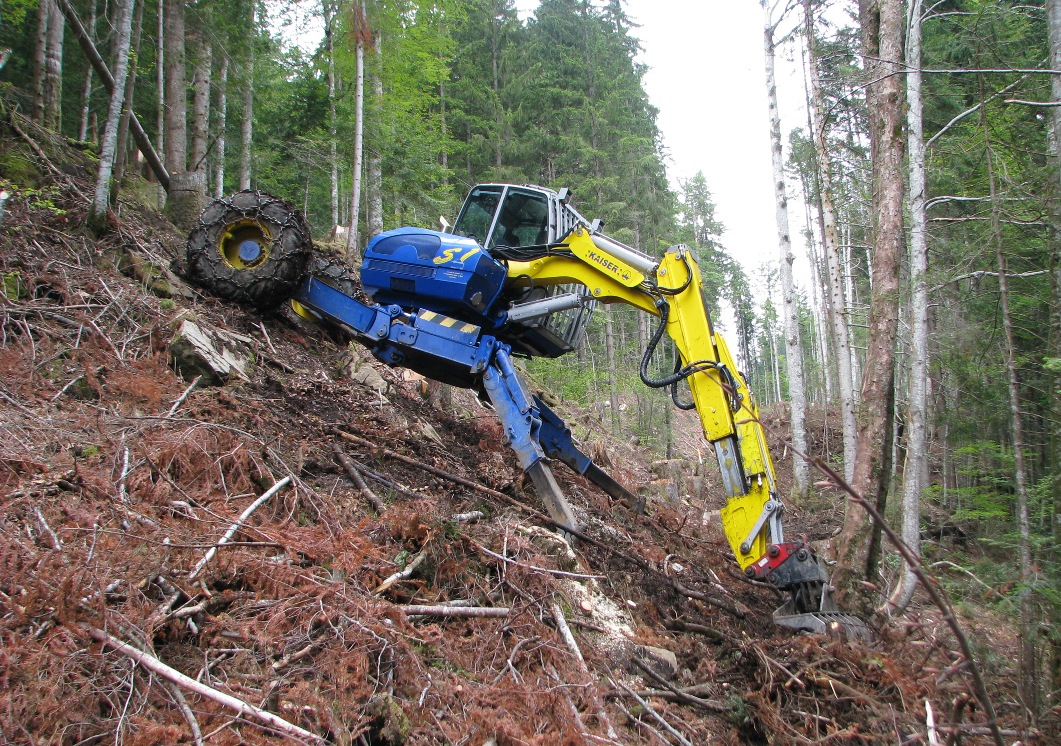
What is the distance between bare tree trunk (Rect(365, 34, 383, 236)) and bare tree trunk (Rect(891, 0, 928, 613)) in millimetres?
9933

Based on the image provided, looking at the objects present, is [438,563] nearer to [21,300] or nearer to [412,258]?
[412,258]

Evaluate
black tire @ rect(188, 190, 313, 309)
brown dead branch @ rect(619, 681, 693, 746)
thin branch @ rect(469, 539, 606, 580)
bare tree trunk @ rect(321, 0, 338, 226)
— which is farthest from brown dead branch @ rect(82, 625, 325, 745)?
bare tree trunk @ rect(321, 0, 338, 226)

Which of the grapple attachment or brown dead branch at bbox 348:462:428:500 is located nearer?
the grapple attachment

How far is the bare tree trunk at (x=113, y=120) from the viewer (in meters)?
7.25

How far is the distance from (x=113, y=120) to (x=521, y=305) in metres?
5.27

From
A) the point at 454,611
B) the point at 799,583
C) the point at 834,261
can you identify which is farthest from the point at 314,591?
the point at 834,261

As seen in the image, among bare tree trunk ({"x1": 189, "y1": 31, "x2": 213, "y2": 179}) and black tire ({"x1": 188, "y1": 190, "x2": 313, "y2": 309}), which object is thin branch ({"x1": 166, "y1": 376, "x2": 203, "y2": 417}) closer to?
black tire ({"x1": 188, "y1": 190, "x2": 313, "y2": 309})

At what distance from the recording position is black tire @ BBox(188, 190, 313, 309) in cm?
771

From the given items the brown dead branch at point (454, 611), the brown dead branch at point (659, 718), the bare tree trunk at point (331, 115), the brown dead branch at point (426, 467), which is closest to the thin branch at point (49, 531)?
the brown dead branch at point (454, 611)

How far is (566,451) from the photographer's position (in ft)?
25.0

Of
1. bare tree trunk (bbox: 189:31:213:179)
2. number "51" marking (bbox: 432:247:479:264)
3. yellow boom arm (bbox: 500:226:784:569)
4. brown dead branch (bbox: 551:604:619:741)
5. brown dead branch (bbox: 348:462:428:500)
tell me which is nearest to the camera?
brown dead branch (bbox: 551:604:619:741)

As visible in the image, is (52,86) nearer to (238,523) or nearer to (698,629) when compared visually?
(238,523)

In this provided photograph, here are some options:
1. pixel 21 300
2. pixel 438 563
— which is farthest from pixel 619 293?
pixel 21 300

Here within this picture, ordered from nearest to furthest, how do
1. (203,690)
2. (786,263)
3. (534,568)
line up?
(203,690) → (534,568) → (786,263)
